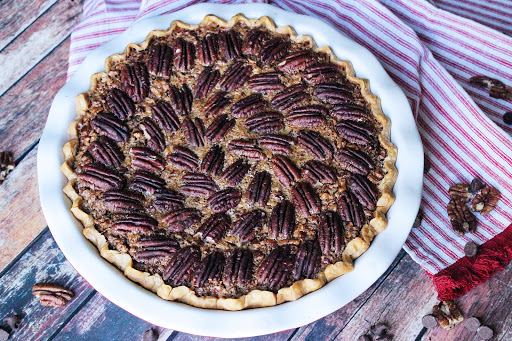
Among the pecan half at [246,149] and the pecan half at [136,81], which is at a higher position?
the pecan half at [136,81]

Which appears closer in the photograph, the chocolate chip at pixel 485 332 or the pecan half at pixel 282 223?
the pecan half at pixel 282 223

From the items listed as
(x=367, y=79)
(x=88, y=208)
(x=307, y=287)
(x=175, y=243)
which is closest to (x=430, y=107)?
(x=367, y=79)

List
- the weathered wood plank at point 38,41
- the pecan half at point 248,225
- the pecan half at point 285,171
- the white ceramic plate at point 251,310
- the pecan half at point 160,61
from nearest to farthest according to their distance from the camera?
the white ceramic plate at point 251,310, the pecan half at point 248,225, the pecan half at point 285,171, the pecan half at point 160,61, the weathered wood plank at point 38,41

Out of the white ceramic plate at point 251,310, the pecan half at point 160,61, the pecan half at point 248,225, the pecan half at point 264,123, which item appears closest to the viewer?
the white ceramic plate at point 251,310

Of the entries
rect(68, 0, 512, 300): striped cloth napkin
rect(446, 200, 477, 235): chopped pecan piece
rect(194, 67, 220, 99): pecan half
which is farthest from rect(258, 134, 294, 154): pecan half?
rect(446, 200, 477, 235): chopped pecan piece

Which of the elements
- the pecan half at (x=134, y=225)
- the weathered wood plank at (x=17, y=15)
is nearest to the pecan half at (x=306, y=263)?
the pecan half at (x=134, y=225)

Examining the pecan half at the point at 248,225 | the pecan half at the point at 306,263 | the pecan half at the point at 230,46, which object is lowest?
the pecan half at the point at 306,263

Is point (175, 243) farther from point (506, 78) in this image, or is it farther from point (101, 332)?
point (506, 78)

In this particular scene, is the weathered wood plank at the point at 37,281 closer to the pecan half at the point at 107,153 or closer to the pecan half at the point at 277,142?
the pecan half at the point at 107,153
